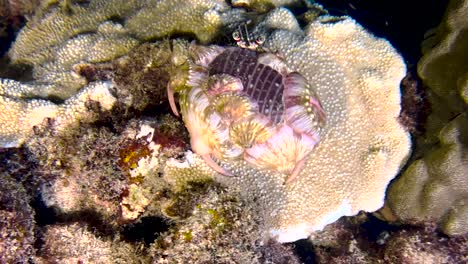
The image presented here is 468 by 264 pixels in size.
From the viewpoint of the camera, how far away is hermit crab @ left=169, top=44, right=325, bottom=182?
2.60 m

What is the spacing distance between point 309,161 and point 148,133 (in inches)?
56.4

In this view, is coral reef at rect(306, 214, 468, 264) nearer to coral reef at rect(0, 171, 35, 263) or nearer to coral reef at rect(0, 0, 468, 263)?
coral reef at rect(0, 0, 468, 263)

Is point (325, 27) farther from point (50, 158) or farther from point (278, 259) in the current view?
point (50, 158)

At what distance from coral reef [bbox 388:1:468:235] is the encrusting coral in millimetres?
240

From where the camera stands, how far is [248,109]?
2.55 metres

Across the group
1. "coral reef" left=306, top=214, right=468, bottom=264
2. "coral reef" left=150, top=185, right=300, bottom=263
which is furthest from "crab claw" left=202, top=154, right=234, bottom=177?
"coral reef" left=306, top=214, right=468, bottom=264

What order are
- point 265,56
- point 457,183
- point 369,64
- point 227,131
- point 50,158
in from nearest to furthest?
point 227,131
point 265,56
point 50,158
point 457,183
point 369,64

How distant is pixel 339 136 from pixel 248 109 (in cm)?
121

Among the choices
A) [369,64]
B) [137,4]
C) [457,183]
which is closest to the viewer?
[457,183]

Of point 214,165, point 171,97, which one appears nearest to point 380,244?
point 214,165

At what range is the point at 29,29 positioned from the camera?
418cm

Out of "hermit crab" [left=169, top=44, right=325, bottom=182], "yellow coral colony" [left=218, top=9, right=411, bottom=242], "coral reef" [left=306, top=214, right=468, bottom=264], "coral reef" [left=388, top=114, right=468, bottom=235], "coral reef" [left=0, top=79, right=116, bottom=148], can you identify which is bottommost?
"coral reef" [left=306, top=214, right=468, bottom=264]

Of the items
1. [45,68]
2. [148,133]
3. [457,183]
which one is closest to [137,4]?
[45,68]

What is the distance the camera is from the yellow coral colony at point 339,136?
3156mm
